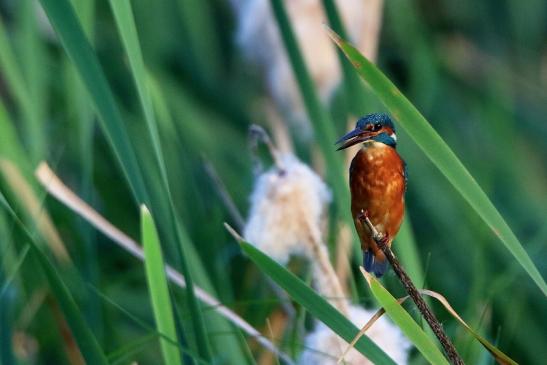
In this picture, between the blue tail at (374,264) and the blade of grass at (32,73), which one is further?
the blade of grass at (32,73)

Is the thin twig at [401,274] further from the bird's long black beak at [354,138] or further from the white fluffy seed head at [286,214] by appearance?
the white fluffy seed head at [286,214]

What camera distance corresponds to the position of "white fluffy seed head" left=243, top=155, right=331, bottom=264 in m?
1.49

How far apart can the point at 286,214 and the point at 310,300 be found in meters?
0.50

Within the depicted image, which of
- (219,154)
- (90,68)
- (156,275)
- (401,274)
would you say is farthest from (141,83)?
(219,154)

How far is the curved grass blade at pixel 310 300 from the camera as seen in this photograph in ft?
3.21

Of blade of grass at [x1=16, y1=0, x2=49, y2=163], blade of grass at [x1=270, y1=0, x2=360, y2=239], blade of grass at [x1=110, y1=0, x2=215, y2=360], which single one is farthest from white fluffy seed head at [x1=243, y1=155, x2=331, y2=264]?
blade of grass at [x1=16, y1=0, x2=49, y2=163]

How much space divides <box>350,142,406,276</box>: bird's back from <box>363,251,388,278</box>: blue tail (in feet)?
0.09

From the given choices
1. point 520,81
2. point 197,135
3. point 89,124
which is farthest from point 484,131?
point 89,124

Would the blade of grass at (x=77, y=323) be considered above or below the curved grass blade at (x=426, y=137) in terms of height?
below

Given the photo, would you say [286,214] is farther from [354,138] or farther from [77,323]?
[354,138]

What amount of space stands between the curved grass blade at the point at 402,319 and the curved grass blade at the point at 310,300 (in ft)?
0.19

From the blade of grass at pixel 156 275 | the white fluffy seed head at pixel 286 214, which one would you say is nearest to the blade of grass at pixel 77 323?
the blade of grass at pixel 156 275

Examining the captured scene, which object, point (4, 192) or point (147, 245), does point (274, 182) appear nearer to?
point (4, 192)

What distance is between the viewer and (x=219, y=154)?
2.92 m
